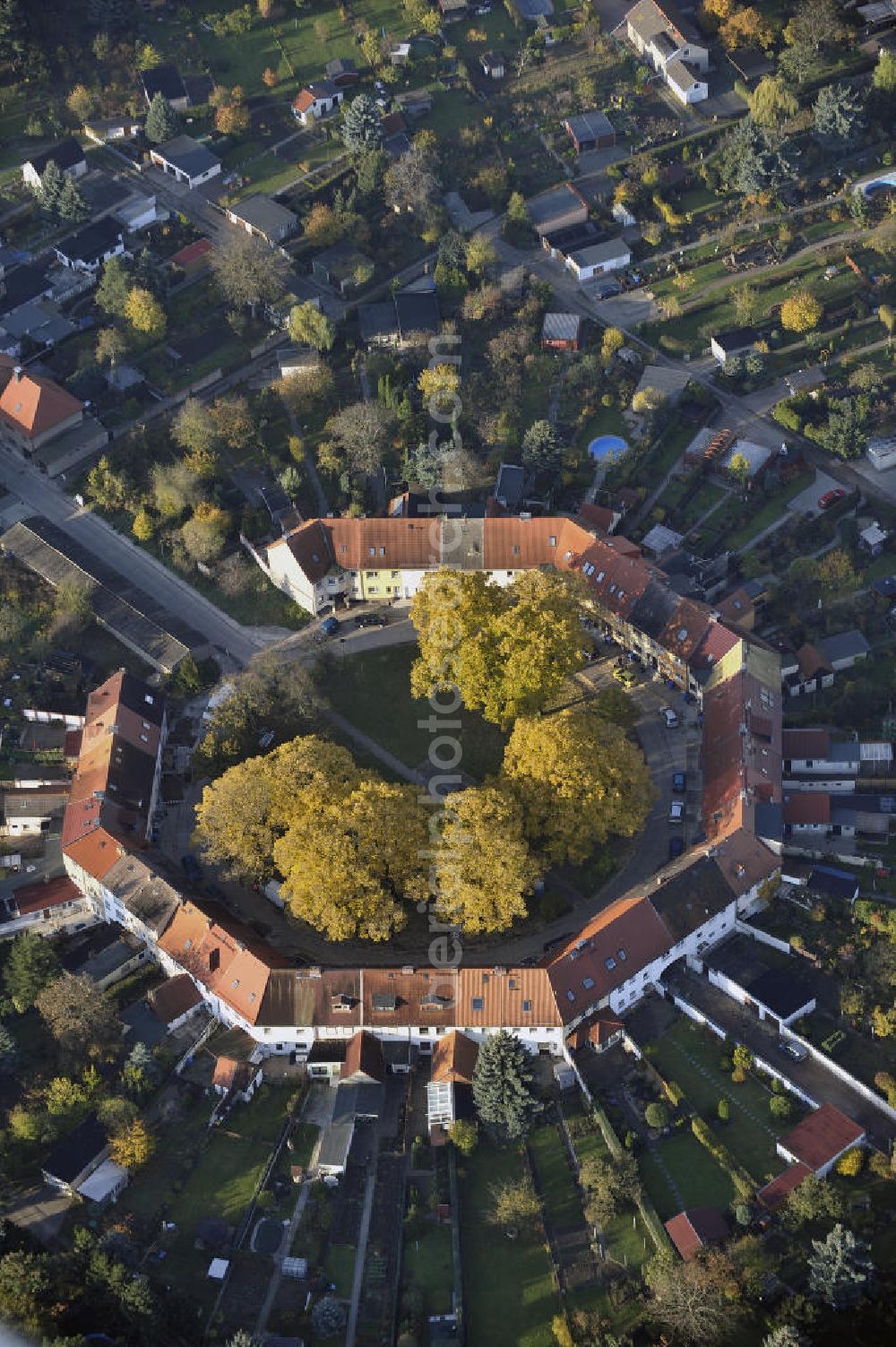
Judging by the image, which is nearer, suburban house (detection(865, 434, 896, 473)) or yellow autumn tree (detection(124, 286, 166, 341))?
suburban house (detection(865, 434, 896, 473))

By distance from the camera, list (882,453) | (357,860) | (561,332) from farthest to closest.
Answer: (561,332) → (882,453) → (357,860)

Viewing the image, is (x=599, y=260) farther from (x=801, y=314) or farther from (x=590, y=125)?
(x=801, y=314)

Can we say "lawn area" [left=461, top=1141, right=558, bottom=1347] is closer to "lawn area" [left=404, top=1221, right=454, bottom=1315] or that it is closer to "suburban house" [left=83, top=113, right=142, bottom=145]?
"lawn area" [left=404, top=1221, right=454, bottom=1315]

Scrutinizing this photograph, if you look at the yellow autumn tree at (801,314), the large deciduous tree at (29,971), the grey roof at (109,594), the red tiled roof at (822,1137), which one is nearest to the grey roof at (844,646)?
the yellow autumn tree at (801,314)

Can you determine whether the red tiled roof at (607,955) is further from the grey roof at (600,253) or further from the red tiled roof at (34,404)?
the grey roof at (600,253)

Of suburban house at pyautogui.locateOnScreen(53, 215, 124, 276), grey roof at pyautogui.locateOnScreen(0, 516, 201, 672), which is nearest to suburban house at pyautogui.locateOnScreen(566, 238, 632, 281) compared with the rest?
suburban house at pyautogui.locateOnScreen(53, 215, 124, 276)

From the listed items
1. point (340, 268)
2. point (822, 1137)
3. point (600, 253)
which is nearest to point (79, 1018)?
point (822, 1137)
